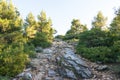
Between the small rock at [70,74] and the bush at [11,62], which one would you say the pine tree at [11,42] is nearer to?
the bush at [11,62]

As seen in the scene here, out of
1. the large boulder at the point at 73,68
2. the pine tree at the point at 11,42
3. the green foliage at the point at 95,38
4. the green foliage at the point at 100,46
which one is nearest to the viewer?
the pine tree at the point at 11,42

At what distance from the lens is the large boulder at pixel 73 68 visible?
59.9ft

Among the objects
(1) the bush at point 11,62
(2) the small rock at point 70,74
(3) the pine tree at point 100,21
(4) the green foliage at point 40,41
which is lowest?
(2) the small rock at point 70,74

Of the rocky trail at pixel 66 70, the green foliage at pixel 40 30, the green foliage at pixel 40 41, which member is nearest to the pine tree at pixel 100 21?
the green foliage at pixel 40 30

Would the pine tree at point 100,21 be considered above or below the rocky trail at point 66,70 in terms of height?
above

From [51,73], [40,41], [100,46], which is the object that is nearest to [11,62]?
[51,73]

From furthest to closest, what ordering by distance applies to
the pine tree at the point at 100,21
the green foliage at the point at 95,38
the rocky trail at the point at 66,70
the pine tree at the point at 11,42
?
the pine tree at the point at 100,21 < the green foliage at the point at 95,38 < the rocky trail at the point at 66,70 < the pine tree at the point at 11,42

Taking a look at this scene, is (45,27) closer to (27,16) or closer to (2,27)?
(27,16)

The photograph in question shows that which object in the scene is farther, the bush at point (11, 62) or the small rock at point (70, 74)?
the small rock at point (70, 74)

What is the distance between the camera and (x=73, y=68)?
19.0 m

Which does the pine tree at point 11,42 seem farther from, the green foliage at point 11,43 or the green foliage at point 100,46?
the green foliage at point 100,46

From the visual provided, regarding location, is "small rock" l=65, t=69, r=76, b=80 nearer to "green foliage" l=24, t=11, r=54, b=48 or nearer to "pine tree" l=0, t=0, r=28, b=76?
"pine tree" l=0, t=0, r=28, b=76

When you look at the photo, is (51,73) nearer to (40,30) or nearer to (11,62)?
(11,62)

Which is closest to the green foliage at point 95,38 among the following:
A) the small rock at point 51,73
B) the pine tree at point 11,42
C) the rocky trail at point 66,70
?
the rocky trail at point 66,70
